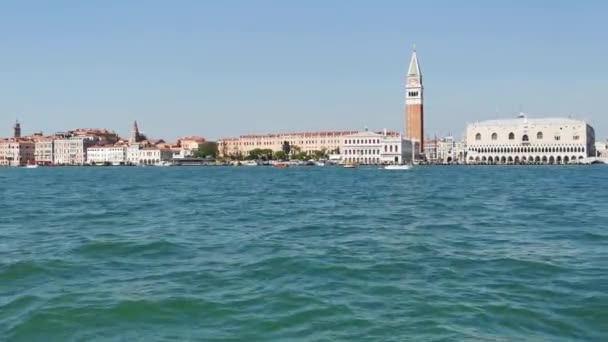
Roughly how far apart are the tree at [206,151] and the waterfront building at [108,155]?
478 inches

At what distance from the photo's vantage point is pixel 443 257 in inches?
333

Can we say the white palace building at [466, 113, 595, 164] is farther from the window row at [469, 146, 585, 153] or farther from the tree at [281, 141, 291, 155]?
the tree at [281, 141, 291, 155]

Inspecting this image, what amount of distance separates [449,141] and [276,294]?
4933 inches

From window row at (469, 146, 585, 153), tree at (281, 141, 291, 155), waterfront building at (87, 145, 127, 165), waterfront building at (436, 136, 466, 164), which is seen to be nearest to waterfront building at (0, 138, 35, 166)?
waterfront building at (87, 145, 127, 165)

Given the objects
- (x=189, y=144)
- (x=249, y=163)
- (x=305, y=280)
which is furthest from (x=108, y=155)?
(x=305, y=280)

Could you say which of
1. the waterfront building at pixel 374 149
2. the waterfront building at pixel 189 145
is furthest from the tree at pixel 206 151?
the waterfront building at pixel 374 149

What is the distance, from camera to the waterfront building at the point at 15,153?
397 ft

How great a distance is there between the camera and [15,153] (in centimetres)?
12100

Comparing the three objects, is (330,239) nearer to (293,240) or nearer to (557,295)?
(293,240)

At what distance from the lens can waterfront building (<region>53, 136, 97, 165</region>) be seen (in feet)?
399

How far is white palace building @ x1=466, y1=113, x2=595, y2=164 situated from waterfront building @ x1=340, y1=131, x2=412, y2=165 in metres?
11.1

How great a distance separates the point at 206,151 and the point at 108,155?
55.5 ft

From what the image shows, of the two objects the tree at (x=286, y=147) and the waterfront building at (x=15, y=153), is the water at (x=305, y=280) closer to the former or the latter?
the tree at (x=286, y=147)

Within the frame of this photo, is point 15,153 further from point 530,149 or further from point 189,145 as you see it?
point 530,149
